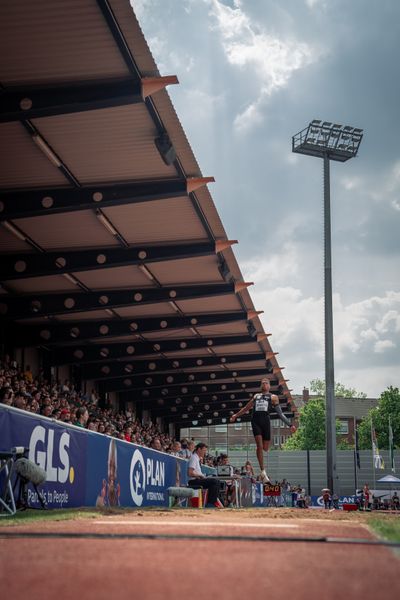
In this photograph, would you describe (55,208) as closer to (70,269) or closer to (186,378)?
(70,269)

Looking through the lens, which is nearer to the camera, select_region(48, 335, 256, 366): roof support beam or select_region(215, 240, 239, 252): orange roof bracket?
select_region(215, 240, 239, 252): orange roof bracket

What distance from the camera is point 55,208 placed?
17.9 m

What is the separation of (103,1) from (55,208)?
24.1 ft

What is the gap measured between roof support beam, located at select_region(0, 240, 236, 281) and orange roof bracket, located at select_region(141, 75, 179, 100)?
8848 millimetres

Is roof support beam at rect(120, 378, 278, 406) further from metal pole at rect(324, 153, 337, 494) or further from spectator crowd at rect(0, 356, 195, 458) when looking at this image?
metal pole at rect(324, 153, 337, 494)

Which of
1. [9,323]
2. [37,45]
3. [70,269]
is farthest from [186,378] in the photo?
[37,45]

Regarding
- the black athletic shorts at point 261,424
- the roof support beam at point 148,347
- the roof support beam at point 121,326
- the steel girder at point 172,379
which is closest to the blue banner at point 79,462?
the black athletic shorts at point 261,424

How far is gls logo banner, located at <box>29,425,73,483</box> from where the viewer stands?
39.6 ft

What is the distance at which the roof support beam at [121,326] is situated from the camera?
3030 cm

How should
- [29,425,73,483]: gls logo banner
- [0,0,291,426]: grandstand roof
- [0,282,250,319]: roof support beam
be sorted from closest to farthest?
[29,425,73,483]: gls logo banner
[0,0,291,426]: grandstand roof
[0,282,250,319]: roof support beam

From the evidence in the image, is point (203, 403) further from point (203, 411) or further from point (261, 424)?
point (261, 424)

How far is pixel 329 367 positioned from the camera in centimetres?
3884

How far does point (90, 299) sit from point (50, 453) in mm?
14274

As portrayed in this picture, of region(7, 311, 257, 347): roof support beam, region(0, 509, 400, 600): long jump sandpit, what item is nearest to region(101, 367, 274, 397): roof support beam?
region(7, 311, 257, 347): roof support beam
